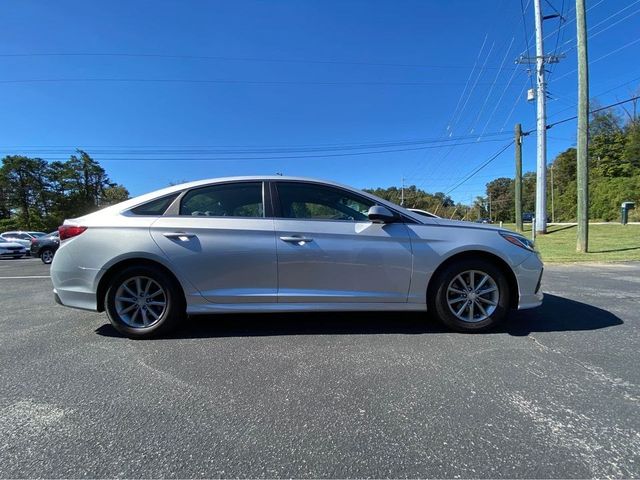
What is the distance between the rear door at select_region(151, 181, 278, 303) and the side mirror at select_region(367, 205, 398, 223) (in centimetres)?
103

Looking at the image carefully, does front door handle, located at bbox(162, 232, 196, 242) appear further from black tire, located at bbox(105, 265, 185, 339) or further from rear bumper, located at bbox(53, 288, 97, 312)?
rear bumper, located at bbox(53, 288, 97, 312)

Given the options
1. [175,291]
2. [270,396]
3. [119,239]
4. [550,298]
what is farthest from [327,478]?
[550,298]

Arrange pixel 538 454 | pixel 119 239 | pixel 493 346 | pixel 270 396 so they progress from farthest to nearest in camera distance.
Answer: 1. pixel 119 239
2. pixel 493 346
3. pixel 270 396
4. pixel 538 454

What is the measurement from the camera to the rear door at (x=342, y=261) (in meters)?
3.68

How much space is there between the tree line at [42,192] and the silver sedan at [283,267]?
66.7 meters

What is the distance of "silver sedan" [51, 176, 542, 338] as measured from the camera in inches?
144

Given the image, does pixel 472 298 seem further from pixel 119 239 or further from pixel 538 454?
pixel 119 239

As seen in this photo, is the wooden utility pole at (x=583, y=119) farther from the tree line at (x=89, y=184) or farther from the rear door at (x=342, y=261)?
the tree line at (x=89, y=184)

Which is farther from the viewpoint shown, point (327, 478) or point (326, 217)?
point (326, 217)

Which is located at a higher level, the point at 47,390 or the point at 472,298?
the point at 472,298

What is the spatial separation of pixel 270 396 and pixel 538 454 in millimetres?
1608

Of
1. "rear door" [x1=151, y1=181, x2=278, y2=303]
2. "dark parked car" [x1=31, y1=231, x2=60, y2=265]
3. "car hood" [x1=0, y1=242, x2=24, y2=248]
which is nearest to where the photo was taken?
"rear door" [x1=151, y1=181, x2=278, y2=303]

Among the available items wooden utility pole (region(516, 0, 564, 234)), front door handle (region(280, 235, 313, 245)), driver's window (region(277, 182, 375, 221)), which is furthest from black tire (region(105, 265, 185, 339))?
wooden utility pole (region(516, 0, 564, 234))

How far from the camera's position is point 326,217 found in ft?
12.8
